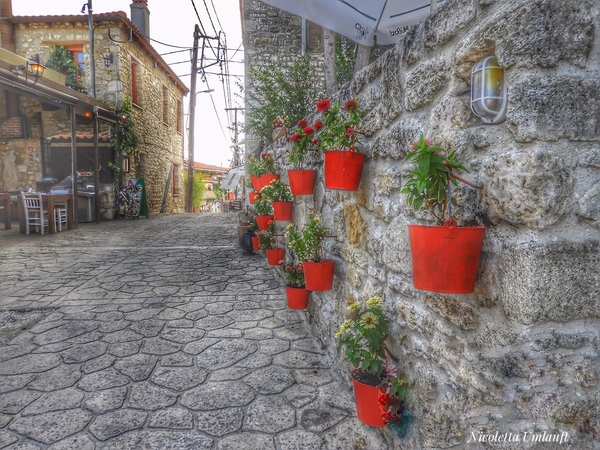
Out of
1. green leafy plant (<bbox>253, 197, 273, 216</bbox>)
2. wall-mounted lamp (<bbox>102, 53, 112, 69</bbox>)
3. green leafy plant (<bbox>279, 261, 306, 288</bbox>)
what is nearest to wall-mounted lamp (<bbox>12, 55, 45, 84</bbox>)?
wall-mounted lamp (<bbox>102, 53, 112, 69</bbox>)

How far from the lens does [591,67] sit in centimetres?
93

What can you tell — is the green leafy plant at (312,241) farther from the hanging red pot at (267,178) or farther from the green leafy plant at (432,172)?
the hanging red pot at (267,178)

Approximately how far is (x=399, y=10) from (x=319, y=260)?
2.28 meters

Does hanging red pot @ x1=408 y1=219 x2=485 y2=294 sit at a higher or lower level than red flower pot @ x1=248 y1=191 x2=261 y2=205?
lower

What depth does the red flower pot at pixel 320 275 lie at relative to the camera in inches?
95.4

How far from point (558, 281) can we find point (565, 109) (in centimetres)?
42

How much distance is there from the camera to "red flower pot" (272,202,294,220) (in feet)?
12.6

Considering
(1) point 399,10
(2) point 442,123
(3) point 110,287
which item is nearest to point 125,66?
(3) point 110,287

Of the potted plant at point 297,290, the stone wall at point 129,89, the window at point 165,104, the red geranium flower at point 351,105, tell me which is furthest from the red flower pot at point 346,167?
the window at point 165,104

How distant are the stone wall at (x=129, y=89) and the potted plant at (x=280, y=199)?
346 inches

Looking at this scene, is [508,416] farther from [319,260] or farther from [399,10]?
[399,10]

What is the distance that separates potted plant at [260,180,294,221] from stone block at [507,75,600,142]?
3.00m

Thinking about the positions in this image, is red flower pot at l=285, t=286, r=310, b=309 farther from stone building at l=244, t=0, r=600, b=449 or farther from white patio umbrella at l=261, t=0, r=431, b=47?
white patio umbrella at l=261, t=0, r=431, b=47

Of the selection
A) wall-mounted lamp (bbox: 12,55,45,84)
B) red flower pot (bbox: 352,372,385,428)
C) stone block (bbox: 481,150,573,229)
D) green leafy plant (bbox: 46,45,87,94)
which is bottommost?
red flower pot (bbox: 352,372,385,428)
